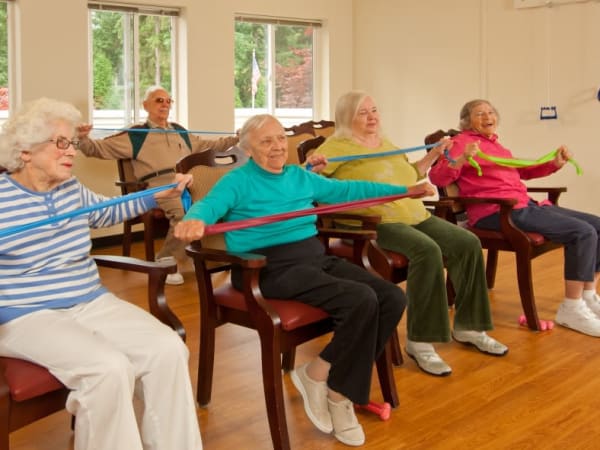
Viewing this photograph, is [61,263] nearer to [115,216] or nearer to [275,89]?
[115,216]

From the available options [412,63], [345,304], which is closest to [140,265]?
[345,304]

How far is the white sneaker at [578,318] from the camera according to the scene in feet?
11.8

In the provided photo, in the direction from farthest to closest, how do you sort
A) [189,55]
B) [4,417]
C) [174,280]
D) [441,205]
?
[189,55] → [174,280] → [441,205] → [4,417]

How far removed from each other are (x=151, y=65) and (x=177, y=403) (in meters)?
4.61

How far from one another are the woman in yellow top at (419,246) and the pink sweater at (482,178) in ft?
1.16

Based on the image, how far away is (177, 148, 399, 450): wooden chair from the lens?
92.1 inches

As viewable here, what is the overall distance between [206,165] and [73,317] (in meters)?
0.99

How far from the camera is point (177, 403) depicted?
1994 millimetres

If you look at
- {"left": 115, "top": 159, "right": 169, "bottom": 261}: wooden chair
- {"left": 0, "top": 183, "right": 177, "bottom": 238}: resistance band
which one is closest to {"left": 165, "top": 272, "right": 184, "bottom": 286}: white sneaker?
{"left": 115, "top": 159, "right": 169, "bottom": 261}: wooden chair

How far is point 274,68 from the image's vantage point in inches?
275

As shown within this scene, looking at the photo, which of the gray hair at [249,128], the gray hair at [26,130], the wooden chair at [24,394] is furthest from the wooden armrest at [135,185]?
the wooden chair at [24,394]

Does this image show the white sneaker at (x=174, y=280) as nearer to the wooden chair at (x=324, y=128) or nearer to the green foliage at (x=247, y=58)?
the wooden chair at (x=324, y=128)

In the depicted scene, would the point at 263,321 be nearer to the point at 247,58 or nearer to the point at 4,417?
the point at 4,417

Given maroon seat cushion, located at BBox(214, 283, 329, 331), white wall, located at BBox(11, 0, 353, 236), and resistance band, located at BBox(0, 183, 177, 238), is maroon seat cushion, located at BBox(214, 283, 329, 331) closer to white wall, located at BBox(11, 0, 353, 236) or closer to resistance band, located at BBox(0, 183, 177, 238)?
resistance band, located at BBox(0, 183, 177, 238)
